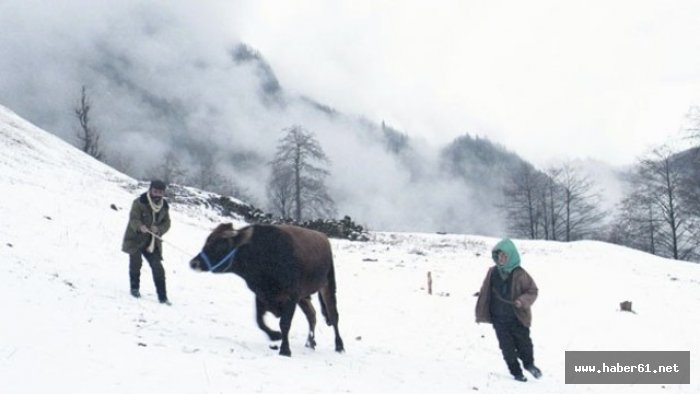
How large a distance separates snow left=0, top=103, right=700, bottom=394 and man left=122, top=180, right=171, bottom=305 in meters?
0.37

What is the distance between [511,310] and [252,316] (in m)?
5.33

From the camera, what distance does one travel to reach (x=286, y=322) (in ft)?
25.9

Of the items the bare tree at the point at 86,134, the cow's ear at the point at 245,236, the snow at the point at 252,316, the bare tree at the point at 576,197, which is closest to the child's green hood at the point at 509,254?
the snow at the point at 252,316

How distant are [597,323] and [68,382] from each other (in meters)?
14.3

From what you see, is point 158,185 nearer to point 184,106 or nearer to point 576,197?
point 576,197

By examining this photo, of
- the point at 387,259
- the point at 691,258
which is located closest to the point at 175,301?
the point at 387,259

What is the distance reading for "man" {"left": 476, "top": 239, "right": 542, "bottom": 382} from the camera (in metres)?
8.66

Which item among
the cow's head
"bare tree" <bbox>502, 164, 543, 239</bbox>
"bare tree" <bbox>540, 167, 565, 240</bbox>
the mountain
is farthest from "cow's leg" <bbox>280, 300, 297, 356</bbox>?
the mountain

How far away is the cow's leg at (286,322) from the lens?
7.71 metres

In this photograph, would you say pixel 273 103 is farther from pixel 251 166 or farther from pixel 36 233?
pixel 36 233

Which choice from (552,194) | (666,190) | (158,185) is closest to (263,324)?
(158,185)

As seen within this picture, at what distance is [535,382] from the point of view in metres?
8.80

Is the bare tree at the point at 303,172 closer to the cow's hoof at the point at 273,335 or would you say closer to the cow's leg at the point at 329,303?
the cow's leg at the point at 329,303

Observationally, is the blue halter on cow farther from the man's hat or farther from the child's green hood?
the child's green hood
